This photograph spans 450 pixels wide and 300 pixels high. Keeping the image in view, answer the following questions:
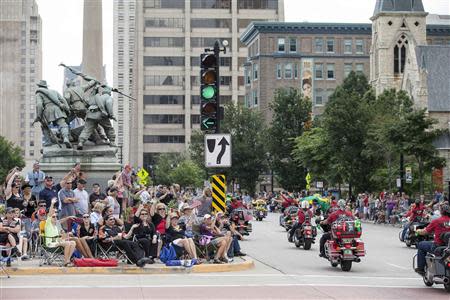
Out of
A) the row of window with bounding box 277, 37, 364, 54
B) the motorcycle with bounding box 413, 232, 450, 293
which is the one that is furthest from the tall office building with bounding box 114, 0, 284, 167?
the motorcycle with bounding box 413, 232, 450, 293

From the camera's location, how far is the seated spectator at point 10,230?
20191 millimetres

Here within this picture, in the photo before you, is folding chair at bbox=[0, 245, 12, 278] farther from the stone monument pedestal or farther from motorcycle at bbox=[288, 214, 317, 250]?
the stone monument pedestal

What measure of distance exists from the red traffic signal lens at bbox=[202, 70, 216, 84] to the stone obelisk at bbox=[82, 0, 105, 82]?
23.7 meters

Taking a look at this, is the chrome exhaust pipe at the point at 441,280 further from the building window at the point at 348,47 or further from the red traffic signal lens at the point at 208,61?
the building window at the point at 348,47

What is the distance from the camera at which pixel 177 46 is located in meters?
138

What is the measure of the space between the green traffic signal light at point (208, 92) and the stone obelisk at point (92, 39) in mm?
23757

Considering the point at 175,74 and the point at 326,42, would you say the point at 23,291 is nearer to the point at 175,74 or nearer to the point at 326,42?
the point at 326,42

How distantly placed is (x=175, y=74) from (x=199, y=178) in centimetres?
3538

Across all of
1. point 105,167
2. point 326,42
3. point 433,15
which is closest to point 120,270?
point 105,167

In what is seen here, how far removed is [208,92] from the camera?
66.5ft

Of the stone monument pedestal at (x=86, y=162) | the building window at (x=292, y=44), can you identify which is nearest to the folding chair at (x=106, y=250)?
the stone monument pedestal at (x=86, y=162)

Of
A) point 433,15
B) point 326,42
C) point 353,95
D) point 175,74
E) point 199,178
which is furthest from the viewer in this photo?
point 433,15

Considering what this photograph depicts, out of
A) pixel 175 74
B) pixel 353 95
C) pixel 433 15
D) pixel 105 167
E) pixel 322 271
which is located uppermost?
pixel 433 15

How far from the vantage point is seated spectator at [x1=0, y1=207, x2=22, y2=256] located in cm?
2019
